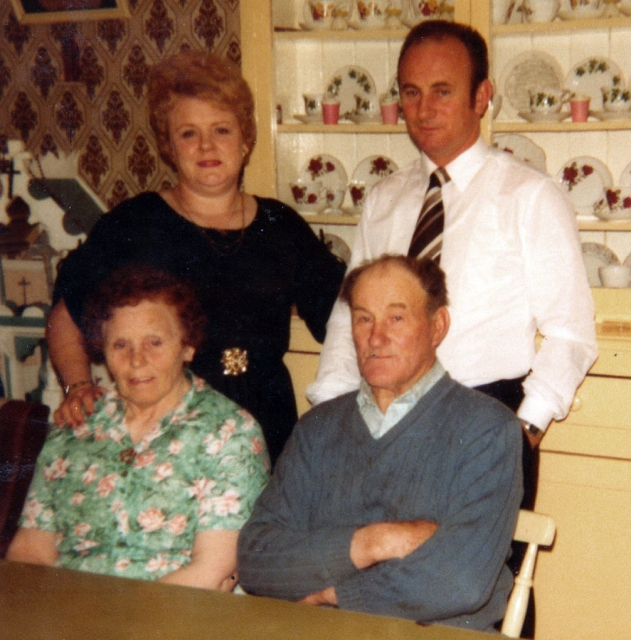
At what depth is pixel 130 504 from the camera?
67.9 inches

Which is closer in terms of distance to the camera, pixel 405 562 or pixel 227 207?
pixel 405 562

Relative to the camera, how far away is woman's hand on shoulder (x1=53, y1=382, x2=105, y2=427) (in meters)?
1.85

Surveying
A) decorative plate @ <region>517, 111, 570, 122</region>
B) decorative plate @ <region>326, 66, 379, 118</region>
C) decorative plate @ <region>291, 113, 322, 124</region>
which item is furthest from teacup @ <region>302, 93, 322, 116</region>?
decorative plate @ <region>517, 111, 570, 122</region>

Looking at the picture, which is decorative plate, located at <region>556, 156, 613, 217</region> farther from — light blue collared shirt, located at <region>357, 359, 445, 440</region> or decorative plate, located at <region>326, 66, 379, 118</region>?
light blue collared shirt, located at <region>357, 359, 445, 440</region>

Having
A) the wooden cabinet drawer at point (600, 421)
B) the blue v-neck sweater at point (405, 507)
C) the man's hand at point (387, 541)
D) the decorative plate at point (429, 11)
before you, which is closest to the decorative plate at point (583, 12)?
the decorative plate at point (429, 11)

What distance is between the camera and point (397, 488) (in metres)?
1.59

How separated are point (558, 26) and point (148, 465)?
177cm

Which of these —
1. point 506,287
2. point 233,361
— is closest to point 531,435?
point 506,287

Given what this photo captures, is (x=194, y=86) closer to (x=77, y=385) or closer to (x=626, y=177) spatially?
(x=77, y=385)

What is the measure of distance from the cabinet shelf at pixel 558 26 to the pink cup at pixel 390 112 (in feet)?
1.27

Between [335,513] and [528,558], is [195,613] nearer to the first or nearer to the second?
[335,513]

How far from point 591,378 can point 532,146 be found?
0.87 metres

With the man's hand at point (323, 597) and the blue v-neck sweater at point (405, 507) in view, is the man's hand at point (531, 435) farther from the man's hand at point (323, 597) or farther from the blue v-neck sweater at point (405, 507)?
the man's hand at point (323, 597)

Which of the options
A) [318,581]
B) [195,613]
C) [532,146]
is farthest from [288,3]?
[195,613]
